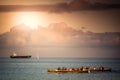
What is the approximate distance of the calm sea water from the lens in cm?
843

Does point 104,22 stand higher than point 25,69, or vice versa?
point 104,22

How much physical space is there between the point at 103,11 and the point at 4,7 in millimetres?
2569

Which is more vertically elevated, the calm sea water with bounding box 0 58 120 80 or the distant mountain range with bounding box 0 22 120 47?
the distant mountain range with bounding box 0 22 120 47

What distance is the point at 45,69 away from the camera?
8.82 m

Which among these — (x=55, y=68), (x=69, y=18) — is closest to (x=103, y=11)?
(x=69, y=18)

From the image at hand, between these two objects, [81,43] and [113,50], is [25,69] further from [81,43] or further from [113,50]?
[113,50]

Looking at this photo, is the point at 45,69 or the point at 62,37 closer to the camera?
the point at 62,37

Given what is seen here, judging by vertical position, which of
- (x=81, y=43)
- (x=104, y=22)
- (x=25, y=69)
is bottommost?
(x=25, y=69)

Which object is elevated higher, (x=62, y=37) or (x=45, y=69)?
(x=62, y=37)

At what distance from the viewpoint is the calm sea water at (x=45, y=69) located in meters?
8.43

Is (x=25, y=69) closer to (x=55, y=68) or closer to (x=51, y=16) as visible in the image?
(x=55, y=68)

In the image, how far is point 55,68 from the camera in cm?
863

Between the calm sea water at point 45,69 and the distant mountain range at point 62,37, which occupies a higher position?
the distant mountain range at point 62,37

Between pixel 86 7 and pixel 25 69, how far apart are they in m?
2.28
